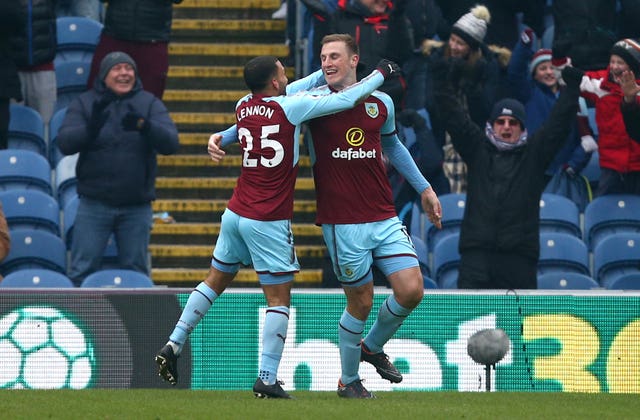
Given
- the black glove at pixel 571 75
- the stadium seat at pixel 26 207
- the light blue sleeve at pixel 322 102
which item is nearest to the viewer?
the light blue sleeve at pixel 322 102

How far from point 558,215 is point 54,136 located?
493 cm

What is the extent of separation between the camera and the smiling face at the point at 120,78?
13094 mm

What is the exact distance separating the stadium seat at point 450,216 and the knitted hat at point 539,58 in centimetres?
190

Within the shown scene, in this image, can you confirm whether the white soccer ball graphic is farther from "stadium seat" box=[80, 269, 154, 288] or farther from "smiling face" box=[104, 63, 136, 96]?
"smiling face" box=[104, 63, 136, 96]

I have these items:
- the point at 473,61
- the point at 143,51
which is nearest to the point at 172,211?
the point at 143,51

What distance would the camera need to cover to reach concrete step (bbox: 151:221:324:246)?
1455cm

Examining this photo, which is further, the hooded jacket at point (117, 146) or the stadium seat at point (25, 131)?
the stadium seat at point (25, 131)

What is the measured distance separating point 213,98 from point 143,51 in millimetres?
1757

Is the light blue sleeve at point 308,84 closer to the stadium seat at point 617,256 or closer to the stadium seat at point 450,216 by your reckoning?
the stadium seat at point 450,216

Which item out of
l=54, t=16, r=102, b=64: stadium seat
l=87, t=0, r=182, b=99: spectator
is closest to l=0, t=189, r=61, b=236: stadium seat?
l=87, t=0, r=182, b=99: spectator

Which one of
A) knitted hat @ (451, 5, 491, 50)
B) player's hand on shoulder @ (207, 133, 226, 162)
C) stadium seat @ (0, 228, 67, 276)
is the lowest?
stadium seat @ (0, 228, 67, 276)

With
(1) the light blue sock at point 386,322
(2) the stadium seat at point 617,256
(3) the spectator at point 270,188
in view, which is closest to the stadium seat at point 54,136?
(2) the stadium seat at point 617,256

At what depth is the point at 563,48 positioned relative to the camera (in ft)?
45.2

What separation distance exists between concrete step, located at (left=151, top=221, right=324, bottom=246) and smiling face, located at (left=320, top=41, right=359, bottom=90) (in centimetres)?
535
